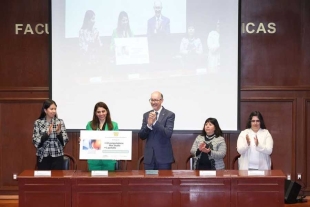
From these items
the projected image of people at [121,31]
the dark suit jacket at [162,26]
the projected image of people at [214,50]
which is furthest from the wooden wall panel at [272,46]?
the projected image of people at [121,31]

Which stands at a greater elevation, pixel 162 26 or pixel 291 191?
pixel 162 26

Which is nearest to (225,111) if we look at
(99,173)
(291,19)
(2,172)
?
(291,19)

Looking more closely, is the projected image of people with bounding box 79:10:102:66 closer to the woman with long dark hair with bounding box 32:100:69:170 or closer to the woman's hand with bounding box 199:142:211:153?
the woman with long dark hair with bounding box 32:100:69:170

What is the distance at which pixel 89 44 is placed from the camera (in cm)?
689

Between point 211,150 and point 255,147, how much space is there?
55cm

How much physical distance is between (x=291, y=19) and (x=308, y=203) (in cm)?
235

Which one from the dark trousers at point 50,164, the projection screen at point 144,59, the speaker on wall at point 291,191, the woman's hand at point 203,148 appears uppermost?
the projection screen at point 144,59

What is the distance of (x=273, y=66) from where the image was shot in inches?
273

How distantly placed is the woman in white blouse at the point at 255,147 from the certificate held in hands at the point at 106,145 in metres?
1.41

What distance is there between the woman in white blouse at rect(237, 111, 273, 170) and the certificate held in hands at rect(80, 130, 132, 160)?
1409 mm

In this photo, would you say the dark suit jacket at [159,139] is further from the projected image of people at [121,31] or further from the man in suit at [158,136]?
the projected image of people at [121,31]

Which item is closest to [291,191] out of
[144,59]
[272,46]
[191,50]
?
[272,46]

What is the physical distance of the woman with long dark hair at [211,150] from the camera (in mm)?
5500

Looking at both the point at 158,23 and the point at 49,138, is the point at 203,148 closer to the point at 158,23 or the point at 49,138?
the point at 49,138
